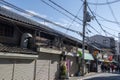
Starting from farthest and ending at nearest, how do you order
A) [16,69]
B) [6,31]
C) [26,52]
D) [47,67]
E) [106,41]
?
[106,41], [47,67], [6,31], [26,52], [16,69]

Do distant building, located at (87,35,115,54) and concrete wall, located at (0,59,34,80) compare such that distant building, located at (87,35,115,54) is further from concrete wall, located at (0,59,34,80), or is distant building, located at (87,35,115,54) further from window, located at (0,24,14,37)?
window, located at (0,24,14,37)

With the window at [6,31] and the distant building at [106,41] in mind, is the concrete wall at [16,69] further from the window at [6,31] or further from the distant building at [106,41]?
the distant building at [106,41]

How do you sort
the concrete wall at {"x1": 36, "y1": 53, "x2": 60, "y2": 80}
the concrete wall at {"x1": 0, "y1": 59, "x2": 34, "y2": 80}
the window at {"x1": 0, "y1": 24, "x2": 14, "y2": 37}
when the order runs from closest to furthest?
the concrete wall at {"x1": 0, "y1": 59, "x2": 34, "y2": 80}
the window at {"x1": 0, "y1": 24, "x2": 14, "y2": 37}
the concrete wall at {"x1": 36, "y1": 53, "x2": 60, "y2": 80}

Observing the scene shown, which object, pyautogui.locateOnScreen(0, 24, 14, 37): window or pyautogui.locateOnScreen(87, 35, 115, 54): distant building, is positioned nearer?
pyautogui.locateOnScreen(0, 24, 14, 37): window

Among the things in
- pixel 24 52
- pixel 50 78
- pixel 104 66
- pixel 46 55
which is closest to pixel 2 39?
pixel 24 52

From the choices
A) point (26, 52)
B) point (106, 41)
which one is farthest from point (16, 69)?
point (106, 41)

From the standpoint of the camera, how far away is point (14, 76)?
16641 mm

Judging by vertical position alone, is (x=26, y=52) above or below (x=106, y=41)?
below

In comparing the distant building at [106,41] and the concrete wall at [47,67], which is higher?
the distant building at [106,41]

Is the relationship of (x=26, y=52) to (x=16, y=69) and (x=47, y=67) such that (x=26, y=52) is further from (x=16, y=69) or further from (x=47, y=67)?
(x=47, y=67)

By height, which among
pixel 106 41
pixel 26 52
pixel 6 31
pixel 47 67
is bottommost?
pixel 47 67

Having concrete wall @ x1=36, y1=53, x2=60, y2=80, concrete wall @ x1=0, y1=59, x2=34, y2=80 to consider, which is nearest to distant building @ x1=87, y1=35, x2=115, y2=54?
concrete wall @ x1=36, y1=53, x2=60, y2=80

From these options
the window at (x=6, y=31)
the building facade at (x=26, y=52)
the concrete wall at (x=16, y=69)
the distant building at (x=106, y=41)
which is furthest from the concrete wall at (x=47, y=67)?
the distant building at (x=106, y=41)

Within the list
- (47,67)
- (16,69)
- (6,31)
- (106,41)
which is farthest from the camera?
(106,41)
